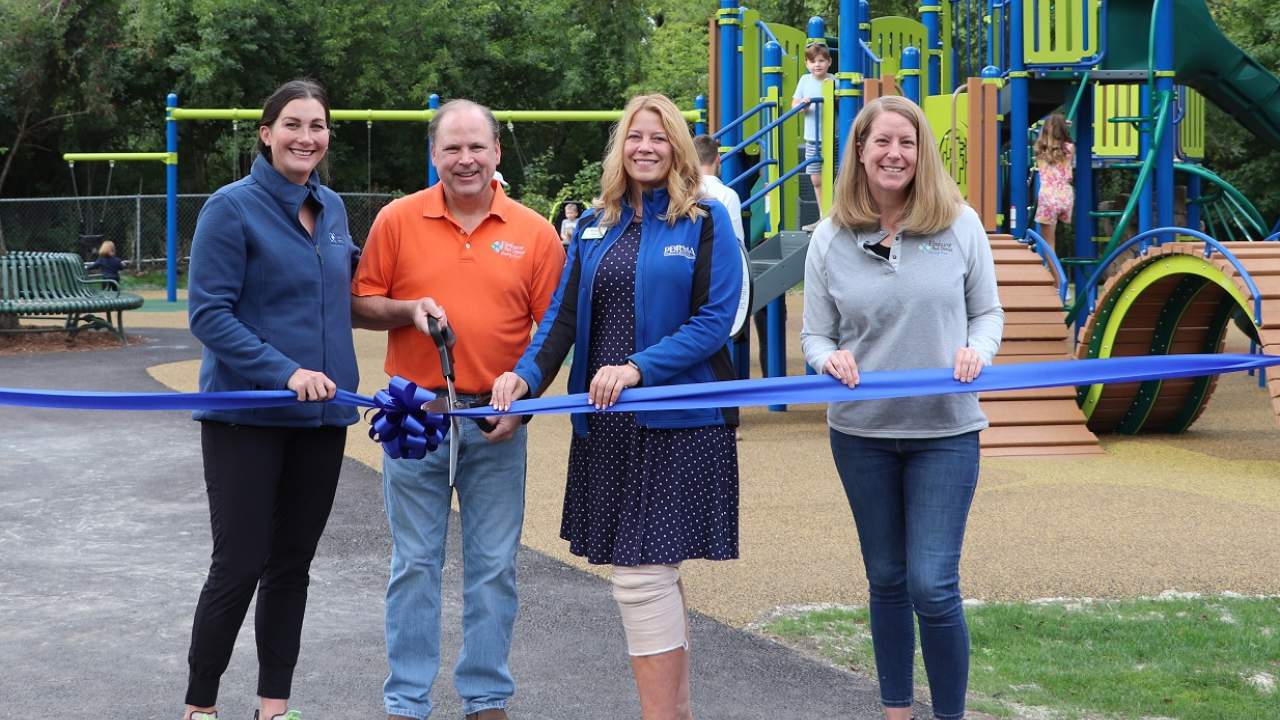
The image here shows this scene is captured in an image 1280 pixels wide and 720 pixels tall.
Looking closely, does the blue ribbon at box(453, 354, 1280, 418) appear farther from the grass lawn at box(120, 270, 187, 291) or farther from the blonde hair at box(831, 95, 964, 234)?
the grass lawn at box(120, 270, 187, 291)

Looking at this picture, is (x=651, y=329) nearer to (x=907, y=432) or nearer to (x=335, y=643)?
(x=907, y=432)

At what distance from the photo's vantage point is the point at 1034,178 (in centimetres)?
1345

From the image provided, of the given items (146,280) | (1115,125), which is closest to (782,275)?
(1115,125)

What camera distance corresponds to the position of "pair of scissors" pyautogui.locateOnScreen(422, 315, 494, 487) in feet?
13.0

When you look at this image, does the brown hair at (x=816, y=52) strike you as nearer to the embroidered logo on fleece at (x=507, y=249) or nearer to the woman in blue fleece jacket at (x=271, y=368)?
the embroidered logo on fleece at (x=507, y=249)

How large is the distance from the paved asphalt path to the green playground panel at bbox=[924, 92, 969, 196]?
5.45m

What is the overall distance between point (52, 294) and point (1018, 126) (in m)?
11.5

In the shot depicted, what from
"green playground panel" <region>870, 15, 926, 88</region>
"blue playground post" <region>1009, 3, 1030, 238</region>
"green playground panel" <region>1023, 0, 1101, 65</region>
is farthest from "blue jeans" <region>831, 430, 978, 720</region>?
"green playground panel" <region>870, 15, 926, 88</region>

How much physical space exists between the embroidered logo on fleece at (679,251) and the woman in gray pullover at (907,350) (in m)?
0.33

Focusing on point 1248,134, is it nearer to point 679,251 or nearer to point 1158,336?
point 1158,336

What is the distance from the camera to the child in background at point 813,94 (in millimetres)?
11242

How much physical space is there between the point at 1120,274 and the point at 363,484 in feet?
17.6

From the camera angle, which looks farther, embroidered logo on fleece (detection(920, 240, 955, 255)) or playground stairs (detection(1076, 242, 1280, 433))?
playground stairs (detection(1076, 242, 1280, 433))

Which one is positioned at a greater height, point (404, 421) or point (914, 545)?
point (404, 421)
